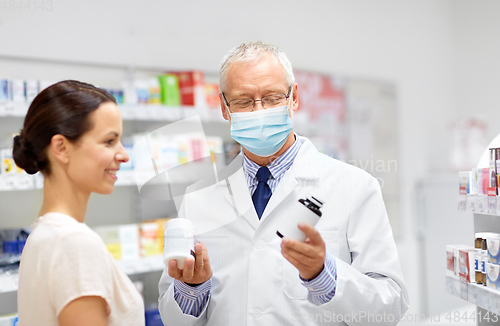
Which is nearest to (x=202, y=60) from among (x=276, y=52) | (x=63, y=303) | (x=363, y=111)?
(x=363, y=111)

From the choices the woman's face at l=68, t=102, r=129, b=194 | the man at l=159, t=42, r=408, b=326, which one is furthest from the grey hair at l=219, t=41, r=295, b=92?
the woman's face at l=68, t=102, r=129, b=194

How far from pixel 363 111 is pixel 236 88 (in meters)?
3.34

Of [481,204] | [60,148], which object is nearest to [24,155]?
[60,148]

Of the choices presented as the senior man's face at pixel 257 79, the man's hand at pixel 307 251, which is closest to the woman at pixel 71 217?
the man's hand at pixel 307 251

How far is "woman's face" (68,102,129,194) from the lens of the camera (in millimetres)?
1204

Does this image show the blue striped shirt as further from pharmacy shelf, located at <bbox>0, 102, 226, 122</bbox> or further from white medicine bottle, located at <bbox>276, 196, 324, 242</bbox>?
pharmacy shelf, located at <bbox>0, 102, 226, 122</bbox>

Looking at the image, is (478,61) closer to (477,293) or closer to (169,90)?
(169,90)

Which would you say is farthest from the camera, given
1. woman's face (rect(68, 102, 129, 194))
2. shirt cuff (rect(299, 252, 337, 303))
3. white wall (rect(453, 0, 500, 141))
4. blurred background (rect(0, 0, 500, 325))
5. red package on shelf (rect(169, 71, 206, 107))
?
white wall (rect(453, 0, 500, 141))

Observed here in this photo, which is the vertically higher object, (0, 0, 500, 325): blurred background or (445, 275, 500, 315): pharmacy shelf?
(0, 0, 500, 325): blurred background

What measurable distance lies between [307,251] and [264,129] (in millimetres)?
570

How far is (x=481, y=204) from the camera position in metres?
1.76

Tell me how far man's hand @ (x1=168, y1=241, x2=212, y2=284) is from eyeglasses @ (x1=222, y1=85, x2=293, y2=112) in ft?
1.78

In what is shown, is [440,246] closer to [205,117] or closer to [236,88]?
[205,117]

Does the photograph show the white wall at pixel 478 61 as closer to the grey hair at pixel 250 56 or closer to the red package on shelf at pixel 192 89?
the red package on shelf at pixel 192 89
